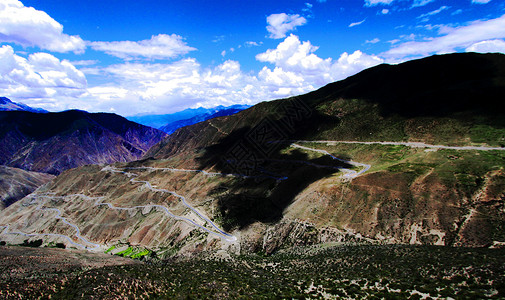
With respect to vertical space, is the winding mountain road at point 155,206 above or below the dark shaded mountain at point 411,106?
below

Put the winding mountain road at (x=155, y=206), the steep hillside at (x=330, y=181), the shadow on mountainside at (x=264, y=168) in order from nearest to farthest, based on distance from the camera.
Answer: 1. the steep hillside at (x=330, y=181)
2. the winding mountain road at (x=155, y=206)
3. the shadow on mountainside at (x=264, y=168)

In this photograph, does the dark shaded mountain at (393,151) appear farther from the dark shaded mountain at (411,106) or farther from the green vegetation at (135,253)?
the green vegetation at (135,253)

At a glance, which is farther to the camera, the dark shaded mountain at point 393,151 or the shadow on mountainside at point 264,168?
the shadow on mountainside at point 264,168

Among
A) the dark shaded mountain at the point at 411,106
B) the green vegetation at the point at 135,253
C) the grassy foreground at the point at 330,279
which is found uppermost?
the dark shaded mountain at the point at 411,106

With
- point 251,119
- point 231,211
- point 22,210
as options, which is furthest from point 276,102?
point 22,210

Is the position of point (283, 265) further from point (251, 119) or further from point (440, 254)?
point (251, 119)

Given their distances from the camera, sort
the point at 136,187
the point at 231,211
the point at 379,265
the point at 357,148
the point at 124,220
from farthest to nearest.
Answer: the point at 136,187 → the point at 124,220 → the point at 357,148 → the point at 231,211 → the point at 379,265

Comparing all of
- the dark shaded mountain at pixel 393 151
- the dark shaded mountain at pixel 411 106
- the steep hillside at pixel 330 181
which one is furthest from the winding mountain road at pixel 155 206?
the dark shaded mountain at pixel 411 106

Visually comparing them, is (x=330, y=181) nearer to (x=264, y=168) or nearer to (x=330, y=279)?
(x=264, y=168)
